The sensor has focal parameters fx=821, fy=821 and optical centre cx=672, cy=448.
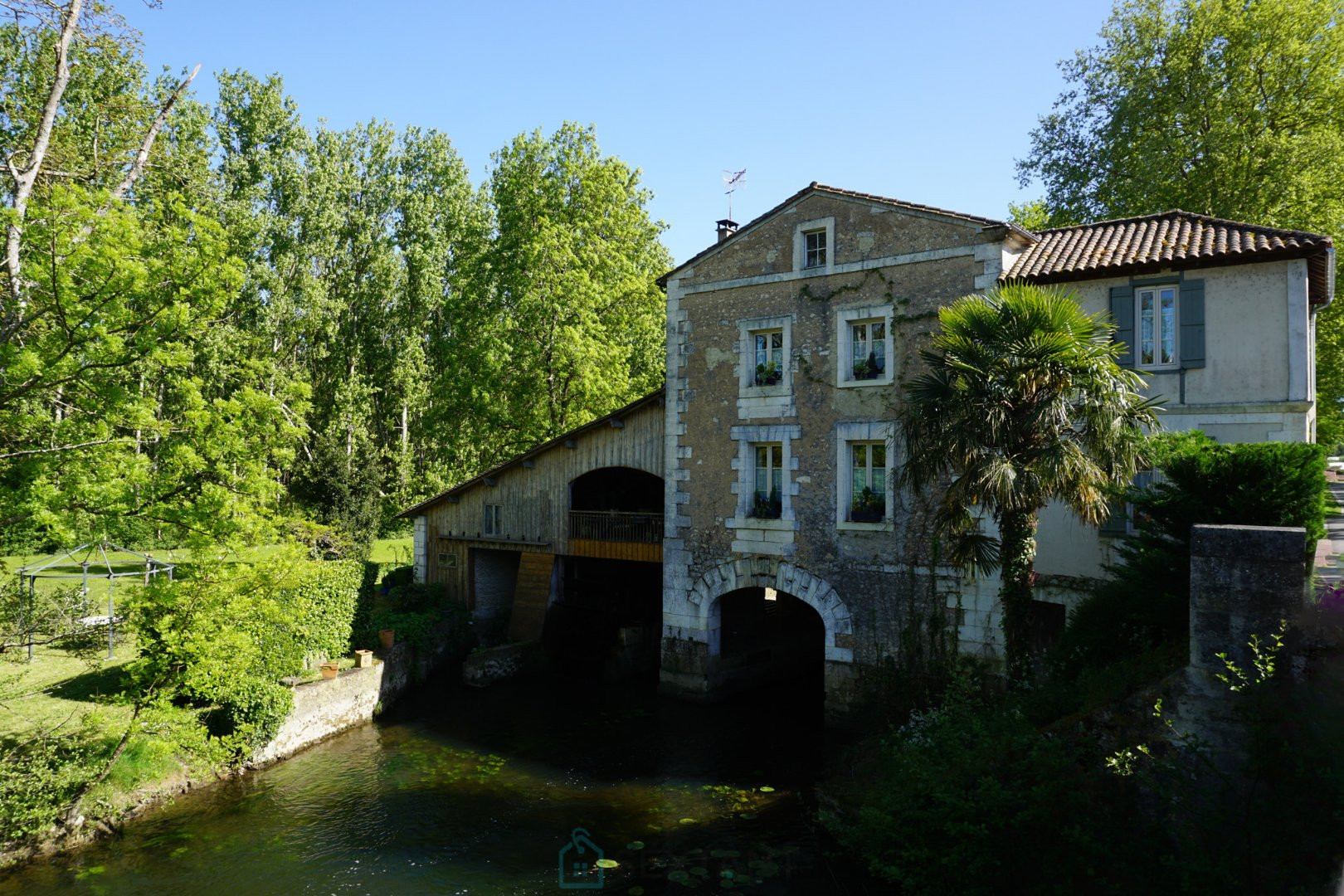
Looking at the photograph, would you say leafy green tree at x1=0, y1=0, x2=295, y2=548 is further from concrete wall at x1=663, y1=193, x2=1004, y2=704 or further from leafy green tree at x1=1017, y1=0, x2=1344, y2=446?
leafy green tree at x1=1017, y1=0, x2=1344, y2=446

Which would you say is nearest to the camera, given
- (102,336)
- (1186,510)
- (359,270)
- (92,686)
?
(1186,510)

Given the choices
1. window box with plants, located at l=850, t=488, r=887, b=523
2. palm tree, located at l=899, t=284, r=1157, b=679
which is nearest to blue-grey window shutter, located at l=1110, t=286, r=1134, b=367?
palm tree, located at l=899, t=284, r=1157, b=679

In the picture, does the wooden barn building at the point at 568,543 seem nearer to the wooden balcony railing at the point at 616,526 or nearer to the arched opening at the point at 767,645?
the wooden balcony railing at the point at 616,526

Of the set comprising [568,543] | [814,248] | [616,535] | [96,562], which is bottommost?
[96,562]

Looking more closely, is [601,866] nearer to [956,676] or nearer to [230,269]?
[956,676]

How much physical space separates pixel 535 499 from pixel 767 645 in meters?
6.65

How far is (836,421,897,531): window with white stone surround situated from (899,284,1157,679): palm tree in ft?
9.84

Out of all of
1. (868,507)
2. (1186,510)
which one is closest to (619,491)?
(868,507)

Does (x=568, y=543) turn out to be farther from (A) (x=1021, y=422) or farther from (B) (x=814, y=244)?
(A) (x=1021, y=422)


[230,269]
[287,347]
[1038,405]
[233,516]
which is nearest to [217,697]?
[233,516]

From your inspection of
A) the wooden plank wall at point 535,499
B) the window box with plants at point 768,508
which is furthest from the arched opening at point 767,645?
the wooden plank wall at point 535,499

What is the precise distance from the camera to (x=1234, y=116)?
2167cm

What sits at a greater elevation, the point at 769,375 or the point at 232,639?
the point at 769,375

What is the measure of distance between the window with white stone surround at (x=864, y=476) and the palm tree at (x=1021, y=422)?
3.00 m
